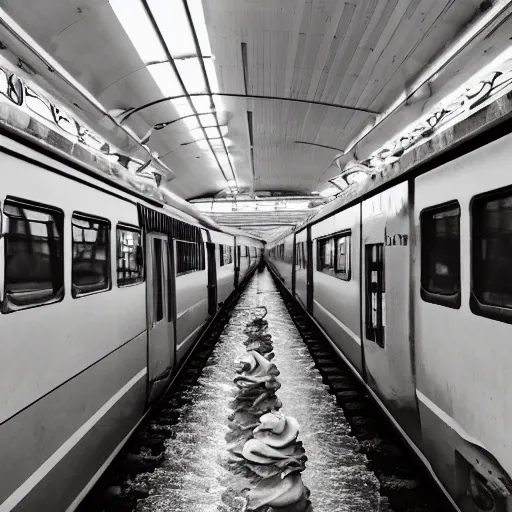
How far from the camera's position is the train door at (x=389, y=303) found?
11.5 feet

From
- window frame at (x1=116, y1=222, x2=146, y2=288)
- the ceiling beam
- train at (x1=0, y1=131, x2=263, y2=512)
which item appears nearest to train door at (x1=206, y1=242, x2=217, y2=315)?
the ceiling beam

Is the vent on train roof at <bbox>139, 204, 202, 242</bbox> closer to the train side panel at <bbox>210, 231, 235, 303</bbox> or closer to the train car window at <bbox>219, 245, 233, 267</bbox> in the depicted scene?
the train side panel at <bbox>210, 231, 235, 303</bbox>

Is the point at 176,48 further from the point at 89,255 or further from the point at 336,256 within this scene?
the point at 89,255

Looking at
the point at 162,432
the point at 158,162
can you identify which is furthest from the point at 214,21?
the point at 158,162

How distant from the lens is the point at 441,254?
9.57 ft

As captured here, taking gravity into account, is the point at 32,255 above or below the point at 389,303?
above

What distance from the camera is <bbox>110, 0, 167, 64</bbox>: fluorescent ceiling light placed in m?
4.92

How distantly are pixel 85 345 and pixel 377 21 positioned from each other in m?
4.44

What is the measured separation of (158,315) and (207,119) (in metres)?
4.87

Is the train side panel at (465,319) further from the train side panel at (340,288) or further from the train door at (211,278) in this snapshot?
the train door at (211,278)

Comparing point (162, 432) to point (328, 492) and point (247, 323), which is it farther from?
point (247, 323)

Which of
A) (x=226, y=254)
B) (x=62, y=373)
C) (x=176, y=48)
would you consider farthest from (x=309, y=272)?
(x=62, y=373)

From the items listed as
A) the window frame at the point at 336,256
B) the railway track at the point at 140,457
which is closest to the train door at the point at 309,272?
the window frame at the point at 336,256

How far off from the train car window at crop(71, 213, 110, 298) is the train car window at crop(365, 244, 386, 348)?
2.39 meters
